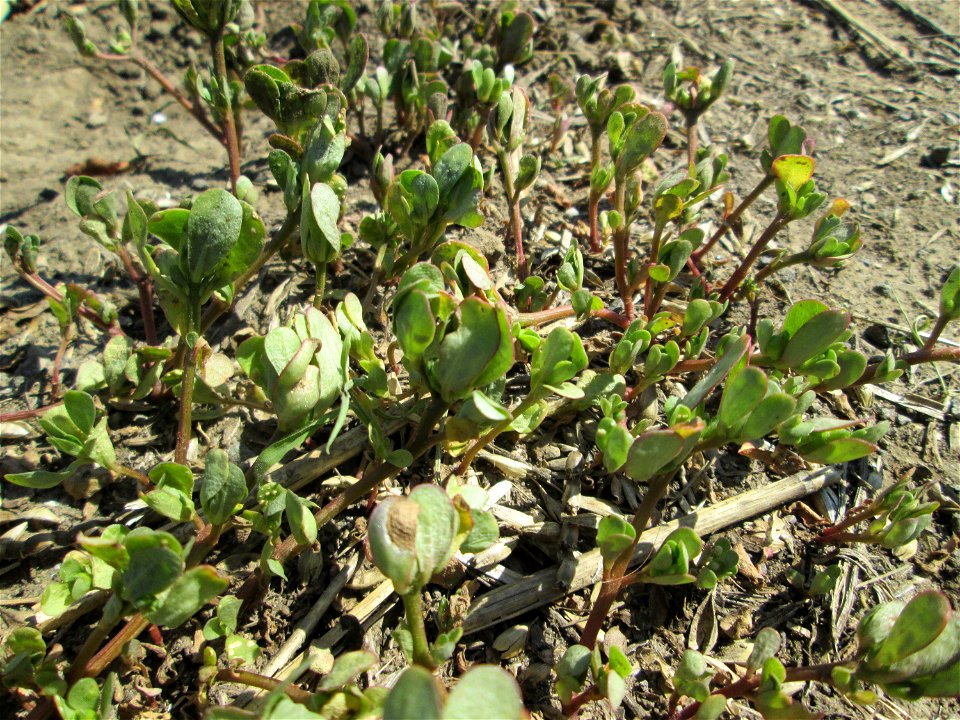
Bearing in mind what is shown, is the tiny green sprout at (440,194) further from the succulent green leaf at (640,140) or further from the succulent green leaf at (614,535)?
the succulent green leaf at (614,535)

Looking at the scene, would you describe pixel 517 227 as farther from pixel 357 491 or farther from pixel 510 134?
pixel 357 491

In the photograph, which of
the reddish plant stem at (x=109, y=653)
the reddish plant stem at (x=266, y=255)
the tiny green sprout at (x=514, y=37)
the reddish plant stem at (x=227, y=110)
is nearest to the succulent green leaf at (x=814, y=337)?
the reddish plant stem at (x=266, y=255)

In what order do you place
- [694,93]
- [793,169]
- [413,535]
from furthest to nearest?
[694,93] < [793,169] < [413,535]

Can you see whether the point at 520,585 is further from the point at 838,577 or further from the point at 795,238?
the point at 795,238

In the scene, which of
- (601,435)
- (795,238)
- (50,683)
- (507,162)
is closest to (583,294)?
(601,435)

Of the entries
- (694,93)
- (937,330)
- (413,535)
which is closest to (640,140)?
(694,93)
